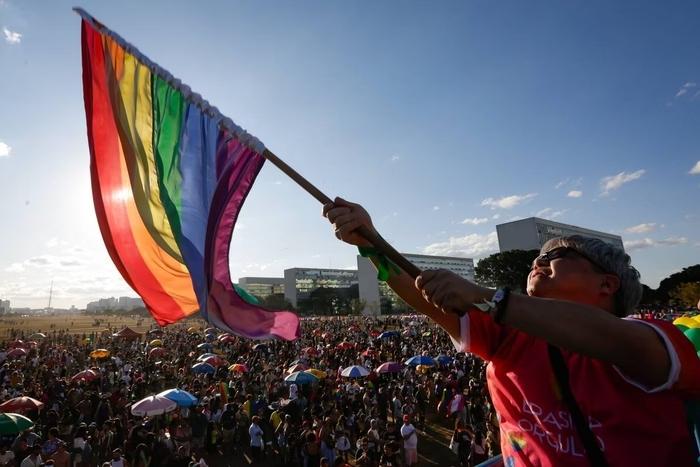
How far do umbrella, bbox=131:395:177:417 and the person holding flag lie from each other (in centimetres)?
989

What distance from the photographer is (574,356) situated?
159 cm

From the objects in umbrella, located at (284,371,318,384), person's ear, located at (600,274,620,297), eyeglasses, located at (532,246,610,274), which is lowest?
umbrella, located at (284,371,318,384)

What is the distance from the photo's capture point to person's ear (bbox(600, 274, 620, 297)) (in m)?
1.76

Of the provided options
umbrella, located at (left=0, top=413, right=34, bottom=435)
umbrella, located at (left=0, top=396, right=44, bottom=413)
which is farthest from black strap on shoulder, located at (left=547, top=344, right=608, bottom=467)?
umbrella, located at (left=0, top=396, right=44, bottom=413)

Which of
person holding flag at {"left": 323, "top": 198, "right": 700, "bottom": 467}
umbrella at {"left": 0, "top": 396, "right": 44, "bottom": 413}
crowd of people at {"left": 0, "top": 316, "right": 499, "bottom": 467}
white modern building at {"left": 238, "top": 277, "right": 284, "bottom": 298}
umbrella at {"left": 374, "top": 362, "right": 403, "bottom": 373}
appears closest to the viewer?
person holding flag at {"left": 323, "top": 198, "right": 700, "bottom": 467}

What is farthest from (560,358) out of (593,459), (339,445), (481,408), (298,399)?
(298,399)

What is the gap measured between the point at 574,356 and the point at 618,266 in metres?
0.48

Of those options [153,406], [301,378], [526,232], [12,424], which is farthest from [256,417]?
[526,232]

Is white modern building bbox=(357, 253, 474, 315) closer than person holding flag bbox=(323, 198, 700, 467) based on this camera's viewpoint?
No

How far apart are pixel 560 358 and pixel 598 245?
53cm

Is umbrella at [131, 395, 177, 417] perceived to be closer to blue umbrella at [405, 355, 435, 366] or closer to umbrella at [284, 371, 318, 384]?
umbrella at [284, 371, 318, 384]

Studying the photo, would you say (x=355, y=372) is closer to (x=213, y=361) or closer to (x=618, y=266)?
(x=213, y=361)

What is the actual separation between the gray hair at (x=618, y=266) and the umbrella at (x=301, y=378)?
478 inches

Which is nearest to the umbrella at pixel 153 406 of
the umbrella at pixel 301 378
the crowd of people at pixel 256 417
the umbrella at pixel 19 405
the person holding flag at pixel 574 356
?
the crowd of people at pixel 256 417
